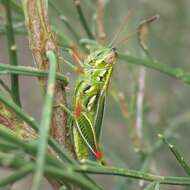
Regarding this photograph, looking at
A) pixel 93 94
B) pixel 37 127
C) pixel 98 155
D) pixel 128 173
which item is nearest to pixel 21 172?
pixel 37 127

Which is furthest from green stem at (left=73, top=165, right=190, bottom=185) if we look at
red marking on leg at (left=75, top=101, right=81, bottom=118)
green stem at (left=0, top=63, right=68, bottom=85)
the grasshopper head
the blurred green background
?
the blurred green background

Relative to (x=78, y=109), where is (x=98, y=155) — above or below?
below

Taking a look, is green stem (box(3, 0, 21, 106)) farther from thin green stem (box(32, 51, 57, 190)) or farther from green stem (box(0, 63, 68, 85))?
thin green stem (box(32, 51, 57, 190))

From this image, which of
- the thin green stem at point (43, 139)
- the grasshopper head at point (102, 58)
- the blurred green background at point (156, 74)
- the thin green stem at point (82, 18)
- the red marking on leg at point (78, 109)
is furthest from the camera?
the blurred green background at point (156, 74)

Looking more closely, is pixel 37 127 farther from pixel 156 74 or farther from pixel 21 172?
pixel 156 74

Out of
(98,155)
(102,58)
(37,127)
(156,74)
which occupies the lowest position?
(37,127)

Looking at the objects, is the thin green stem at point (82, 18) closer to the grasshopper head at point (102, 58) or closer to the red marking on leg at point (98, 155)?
the grasshopper head at point (102, 58)

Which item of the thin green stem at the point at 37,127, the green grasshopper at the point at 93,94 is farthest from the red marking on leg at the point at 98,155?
the thin green stem at the point at 37,127

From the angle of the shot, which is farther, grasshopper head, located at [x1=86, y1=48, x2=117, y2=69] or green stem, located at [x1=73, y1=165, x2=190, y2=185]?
grasshopper head, located at [x1=86, y1=48, x2=117, y2=69]
